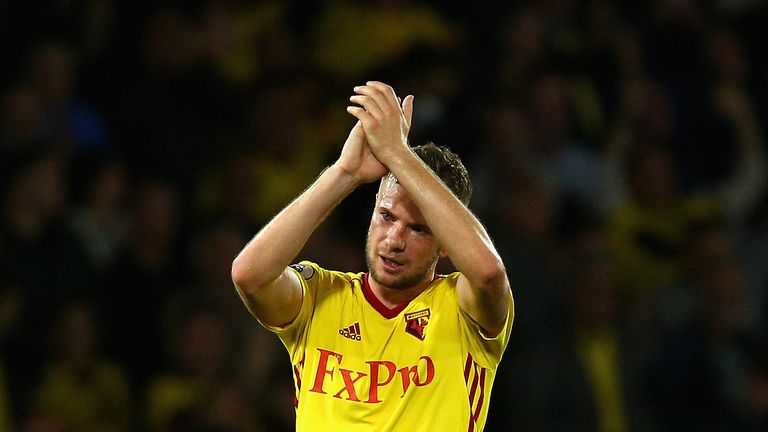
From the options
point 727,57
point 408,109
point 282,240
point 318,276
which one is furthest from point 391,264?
point 727,57

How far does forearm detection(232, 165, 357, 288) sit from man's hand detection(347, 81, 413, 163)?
0.19 metres

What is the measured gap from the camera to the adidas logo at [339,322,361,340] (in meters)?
4.58

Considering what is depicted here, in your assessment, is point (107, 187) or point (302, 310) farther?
point (107, 187)

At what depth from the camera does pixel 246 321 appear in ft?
26.5

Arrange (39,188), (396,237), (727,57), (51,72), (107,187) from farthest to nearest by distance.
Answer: (727,57)
(51,72)
(107,187)
(39,188)
(396,237)

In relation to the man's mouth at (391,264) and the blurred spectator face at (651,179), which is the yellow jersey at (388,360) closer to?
the man's mouth at (391,264)

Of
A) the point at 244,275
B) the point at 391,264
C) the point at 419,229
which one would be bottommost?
the point at 244,275

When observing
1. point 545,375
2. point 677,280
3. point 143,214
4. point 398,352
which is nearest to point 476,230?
point 398,352

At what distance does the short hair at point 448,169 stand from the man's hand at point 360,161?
27cm

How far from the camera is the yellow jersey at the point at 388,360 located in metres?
4.43

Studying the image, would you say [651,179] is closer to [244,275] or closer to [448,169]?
[448,169]

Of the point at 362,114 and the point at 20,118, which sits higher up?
the point at 20,118

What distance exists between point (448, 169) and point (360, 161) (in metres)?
0.39

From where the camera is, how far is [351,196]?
8.45 m
